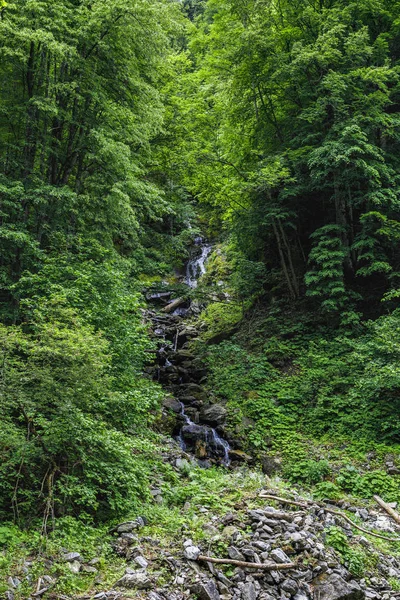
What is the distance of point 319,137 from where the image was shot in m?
12.7

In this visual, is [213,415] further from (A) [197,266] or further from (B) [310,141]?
(A) [197,266]

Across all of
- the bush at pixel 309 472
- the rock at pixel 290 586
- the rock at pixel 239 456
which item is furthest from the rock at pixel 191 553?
the rock at pixel 239 456

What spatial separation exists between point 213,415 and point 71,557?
646 centimetres

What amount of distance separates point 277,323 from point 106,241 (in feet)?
19.8

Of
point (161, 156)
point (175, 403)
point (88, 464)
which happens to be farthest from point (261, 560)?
point (161, 156)

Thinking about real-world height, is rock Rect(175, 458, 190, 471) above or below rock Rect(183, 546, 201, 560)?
below

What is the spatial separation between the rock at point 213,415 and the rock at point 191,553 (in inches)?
224

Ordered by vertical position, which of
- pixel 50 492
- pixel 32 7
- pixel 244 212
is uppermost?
pixel 32 7

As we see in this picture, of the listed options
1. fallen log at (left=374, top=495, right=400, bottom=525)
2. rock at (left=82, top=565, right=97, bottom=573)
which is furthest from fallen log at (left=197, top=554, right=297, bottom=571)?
fallen log at (left=374, top=495, right=400, bottom=525)

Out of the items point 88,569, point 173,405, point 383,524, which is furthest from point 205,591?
point 173,405

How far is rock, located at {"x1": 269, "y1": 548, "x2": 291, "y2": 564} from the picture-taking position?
185 inches

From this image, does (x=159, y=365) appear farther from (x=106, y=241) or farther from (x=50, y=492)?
(x=50, y=492)

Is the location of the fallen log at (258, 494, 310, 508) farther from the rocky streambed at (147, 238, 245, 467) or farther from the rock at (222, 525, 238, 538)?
the rocky streambed at (147, 238, 245, 467)

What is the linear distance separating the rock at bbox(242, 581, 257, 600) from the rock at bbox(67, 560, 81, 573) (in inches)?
65.1
